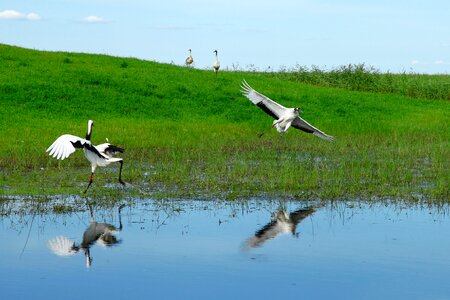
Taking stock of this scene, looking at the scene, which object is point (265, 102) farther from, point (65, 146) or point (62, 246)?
point (62, 246)

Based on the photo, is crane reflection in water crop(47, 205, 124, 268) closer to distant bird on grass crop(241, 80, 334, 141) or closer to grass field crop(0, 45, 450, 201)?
grass field crop(0, 45, 450, 201)

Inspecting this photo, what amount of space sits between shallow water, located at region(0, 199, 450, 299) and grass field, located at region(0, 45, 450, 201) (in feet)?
4.64

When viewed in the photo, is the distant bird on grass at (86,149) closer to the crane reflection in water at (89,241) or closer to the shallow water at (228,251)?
the shallow water at (228,251)

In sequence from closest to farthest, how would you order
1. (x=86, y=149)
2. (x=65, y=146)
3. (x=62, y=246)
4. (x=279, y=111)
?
(x=62, y=246) → (x=65, y=146) → (x=86, y=149) → (x=279, y=111)

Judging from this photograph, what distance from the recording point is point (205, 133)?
925 inches

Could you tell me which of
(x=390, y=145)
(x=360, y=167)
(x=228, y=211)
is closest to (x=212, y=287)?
(x=228, y=211)

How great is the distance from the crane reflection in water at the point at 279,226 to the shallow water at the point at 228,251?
0.02 meters

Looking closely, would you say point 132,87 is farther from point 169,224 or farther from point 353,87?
point 169,224

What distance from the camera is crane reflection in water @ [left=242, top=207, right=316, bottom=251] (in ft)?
35.7

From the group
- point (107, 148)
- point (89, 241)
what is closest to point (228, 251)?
point (89, 241)

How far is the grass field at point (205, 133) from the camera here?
15.2 m

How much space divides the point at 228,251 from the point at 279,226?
1.68 m

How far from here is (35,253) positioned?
399 inches

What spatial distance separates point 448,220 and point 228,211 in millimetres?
3361
